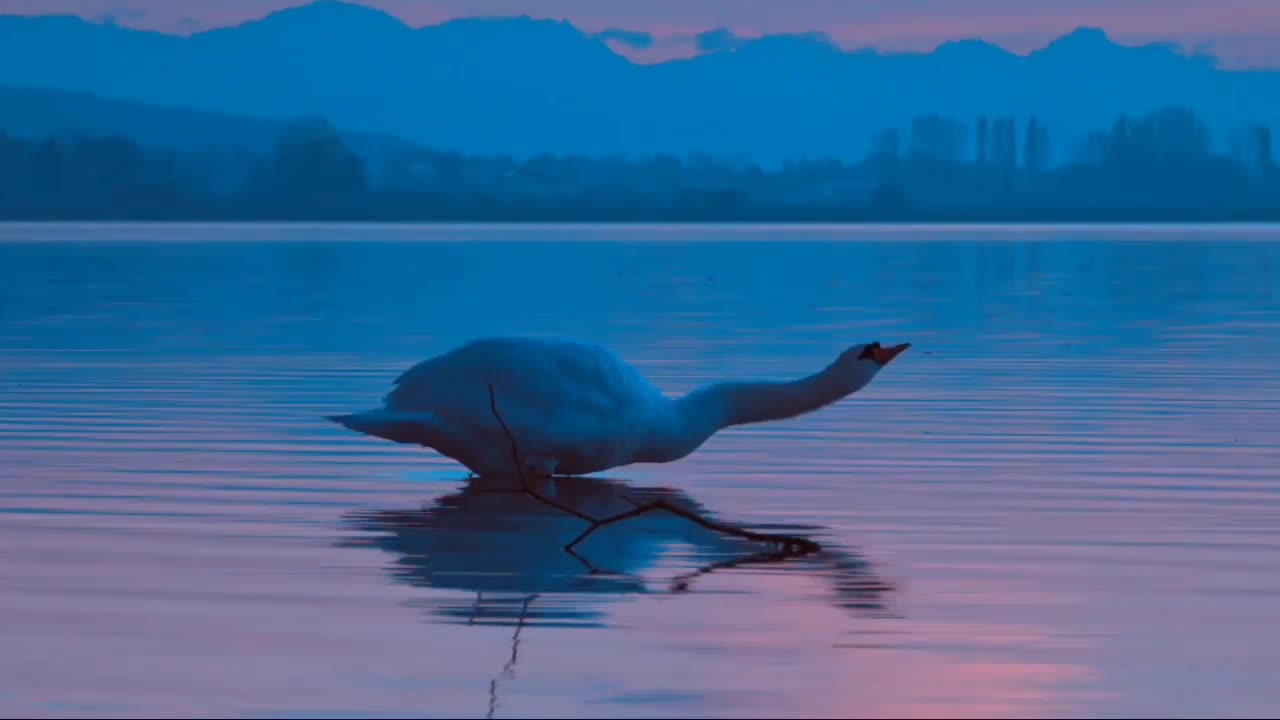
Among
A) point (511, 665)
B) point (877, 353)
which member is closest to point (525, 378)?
point (877, 353)

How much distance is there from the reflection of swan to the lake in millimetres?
43

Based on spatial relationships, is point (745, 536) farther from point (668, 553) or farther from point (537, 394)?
point (537, 394)

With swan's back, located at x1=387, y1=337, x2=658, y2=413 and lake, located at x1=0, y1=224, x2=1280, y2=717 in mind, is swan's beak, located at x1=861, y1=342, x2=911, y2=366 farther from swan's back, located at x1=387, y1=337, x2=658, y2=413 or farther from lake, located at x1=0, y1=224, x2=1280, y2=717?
swan's back, located at x1=387, y1=337, x2=658, y2=413

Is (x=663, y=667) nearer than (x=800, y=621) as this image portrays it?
Yes

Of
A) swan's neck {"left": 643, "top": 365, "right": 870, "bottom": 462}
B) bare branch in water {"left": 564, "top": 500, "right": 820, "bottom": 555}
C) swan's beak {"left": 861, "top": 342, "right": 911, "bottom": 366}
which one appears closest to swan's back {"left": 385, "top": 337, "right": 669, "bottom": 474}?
swan's neck {"left": 643, "top": 365, "right": 870, "bottom": 462}

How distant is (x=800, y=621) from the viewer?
12.9m

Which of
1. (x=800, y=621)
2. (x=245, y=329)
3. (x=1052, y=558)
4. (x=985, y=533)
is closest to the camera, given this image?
(x=800, y=621)

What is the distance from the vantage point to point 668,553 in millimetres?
15344

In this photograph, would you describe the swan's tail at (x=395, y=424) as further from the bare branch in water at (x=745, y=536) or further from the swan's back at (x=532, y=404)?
the bare branch in water at (x=745, y=536)

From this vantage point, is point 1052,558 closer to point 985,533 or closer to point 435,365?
point 985,533

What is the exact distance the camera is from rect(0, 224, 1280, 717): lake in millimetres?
11242

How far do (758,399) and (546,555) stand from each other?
4623 mm

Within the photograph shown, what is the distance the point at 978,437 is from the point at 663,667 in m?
11.4

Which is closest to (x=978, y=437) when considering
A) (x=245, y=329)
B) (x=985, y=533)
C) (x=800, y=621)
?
(x=985, y=533)
